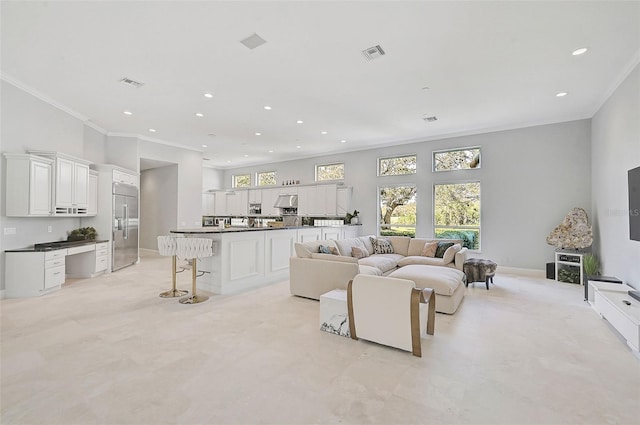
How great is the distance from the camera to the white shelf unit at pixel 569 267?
5438 mm

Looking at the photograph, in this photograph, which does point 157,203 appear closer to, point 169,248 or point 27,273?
point 27,273

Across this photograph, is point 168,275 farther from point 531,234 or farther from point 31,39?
point 531,234

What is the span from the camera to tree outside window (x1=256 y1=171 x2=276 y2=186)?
10.9 m

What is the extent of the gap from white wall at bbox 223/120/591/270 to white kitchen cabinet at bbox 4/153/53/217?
7763 mm

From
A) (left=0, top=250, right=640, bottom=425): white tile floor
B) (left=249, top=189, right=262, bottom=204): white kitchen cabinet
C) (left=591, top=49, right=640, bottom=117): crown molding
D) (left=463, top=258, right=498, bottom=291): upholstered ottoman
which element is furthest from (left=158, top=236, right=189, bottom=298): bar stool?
(left=591, top=49, right=640, bottom=117): crown molding

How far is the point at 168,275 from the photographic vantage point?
6.16 metres

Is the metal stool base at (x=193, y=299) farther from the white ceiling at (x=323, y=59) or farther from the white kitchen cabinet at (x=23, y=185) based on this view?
the white ceiling at (x=323, y=59)

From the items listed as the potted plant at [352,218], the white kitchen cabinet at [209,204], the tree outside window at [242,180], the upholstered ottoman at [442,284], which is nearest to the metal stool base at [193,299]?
the upholstered ottoman at [442,284]

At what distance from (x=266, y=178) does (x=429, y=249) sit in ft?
23.2

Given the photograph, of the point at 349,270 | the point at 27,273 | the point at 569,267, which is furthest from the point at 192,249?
the point at 569,267

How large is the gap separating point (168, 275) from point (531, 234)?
311 inches

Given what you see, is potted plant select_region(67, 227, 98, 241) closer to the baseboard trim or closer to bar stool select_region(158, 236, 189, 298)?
bar stool select_region(158, 236, 189, 298)

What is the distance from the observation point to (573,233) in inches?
216

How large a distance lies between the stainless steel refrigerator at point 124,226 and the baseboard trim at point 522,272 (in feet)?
28.3
